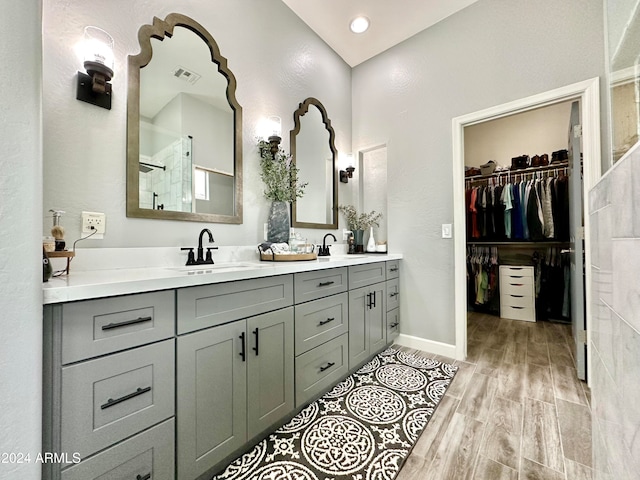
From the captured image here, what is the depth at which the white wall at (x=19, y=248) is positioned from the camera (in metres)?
0.66

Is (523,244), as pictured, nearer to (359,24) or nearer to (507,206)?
(507,206)

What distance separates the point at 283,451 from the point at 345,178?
8.13 feet

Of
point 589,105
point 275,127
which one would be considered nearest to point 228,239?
point 275,127

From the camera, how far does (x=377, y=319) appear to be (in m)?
2.27

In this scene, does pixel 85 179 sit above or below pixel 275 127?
below

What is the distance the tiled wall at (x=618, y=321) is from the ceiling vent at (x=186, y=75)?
2.08m

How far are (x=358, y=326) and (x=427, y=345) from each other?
0.92 metres

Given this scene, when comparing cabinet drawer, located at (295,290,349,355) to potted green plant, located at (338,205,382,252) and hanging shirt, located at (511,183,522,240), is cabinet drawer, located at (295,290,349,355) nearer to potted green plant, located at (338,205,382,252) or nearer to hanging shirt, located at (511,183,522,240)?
potted green plant, located at (338,205,382,252)

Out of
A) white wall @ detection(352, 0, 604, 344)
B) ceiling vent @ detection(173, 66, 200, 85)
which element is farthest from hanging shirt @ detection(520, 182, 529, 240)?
ceiling vent @ detection(173, 66, 200, 85)

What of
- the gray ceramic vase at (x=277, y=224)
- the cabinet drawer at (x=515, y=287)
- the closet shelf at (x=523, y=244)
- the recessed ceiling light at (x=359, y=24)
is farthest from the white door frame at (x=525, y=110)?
the closet shelf at (x=523, y=244)

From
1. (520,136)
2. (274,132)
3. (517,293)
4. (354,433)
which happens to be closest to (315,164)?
(274,132)

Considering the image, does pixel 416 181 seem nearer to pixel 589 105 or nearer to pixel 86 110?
pixel 589 105

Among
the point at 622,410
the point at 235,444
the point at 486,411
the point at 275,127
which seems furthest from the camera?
the point at 275,127

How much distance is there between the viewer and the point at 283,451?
129 cm
